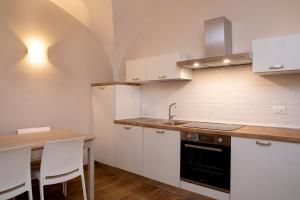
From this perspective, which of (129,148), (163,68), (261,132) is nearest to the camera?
(261,132)

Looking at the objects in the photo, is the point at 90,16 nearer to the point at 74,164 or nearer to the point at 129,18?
the point at 129,18

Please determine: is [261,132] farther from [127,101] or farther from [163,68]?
[127,101]

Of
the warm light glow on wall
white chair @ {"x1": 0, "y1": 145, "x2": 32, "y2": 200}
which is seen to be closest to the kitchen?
the warm light glow on wall

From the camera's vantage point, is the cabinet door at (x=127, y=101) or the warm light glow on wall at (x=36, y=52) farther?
the cabinet door at (x=127, y=101)

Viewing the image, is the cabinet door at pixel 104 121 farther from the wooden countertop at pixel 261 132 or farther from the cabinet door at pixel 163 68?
the wooden countertop at pixel 261 132

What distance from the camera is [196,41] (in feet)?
9.71

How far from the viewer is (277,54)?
201 centimetres

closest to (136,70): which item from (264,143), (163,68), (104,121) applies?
(163,68)

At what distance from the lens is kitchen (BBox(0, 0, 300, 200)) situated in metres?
2.02

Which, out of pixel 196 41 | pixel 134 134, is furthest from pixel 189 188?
pixel 196 41

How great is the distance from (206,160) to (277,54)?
53.5 inches

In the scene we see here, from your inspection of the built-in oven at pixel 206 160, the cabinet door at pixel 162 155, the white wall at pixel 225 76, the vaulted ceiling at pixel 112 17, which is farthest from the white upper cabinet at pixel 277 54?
the vaulted ceiling at pixel 112 17

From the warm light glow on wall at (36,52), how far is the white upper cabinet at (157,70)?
1320mm

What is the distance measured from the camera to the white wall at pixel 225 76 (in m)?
2.28
